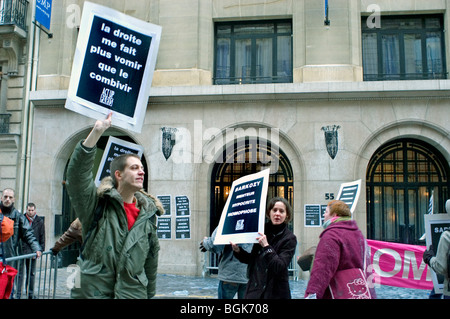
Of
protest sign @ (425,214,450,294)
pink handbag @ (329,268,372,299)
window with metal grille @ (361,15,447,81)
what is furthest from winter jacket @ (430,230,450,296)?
window with metal grille @ (361,15,447,81)

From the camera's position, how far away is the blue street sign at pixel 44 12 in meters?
14.3

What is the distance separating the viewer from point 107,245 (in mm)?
3559

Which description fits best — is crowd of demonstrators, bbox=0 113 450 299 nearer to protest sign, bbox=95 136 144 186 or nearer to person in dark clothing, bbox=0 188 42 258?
protest sign, bbox=95 136 144 186

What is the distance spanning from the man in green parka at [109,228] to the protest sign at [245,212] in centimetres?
115

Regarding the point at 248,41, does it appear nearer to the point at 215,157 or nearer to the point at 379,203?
the point at 215,157

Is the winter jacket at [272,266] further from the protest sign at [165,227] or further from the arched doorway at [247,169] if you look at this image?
the arched doorway at [247,169]

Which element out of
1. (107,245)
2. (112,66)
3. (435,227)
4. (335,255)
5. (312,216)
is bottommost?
(335,255)

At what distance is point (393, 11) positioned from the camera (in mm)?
14078

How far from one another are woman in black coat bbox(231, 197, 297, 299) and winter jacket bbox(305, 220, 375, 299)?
429 millimetres

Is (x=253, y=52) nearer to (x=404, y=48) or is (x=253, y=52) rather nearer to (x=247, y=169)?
(x=247, y=169)

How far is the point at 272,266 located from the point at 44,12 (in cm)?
1328

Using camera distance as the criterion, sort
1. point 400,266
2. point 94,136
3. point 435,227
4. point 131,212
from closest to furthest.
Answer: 1. point 94,136
2. point 131,212
3. point 435,227
4. point 400,266

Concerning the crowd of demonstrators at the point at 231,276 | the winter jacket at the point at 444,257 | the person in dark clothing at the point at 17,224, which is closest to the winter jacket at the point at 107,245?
the crowd of demonstrators at the point at 231,276

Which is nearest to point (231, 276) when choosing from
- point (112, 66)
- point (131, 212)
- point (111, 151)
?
point (111, 151)
